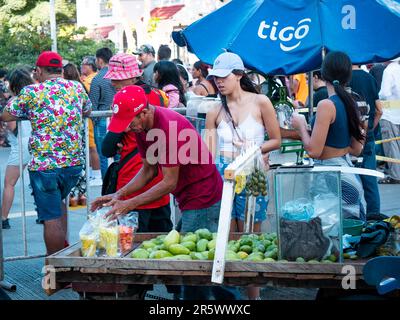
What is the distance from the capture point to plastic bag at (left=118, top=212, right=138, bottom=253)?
458 centimetres

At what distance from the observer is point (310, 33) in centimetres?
668

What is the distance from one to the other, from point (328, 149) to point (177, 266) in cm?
225

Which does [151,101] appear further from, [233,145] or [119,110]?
[119,110]

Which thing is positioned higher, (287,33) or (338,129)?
(287,33)

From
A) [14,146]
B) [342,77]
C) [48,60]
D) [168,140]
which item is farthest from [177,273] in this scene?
[14,146]

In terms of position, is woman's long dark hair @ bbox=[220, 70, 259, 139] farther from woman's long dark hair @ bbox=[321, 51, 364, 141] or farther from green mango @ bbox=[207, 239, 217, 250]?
green mango @ bbox=[207, 239, 217, 250]

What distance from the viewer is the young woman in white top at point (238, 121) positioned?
5.69 m

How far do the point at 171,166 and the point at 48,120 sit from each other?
215 cm

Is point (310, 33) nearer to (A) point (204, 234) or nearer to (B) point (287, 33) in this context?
(B) point (287, 33)

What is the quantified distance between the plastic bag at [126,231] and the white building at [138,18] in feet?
105

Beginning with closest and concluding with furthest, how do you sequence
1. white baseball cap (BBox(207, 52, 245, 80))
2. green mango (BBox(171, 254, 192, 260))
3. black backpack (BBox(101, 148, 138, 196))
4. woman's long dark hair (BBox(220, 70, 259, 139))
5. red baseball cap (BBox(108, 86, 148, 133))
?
green mango (BBox(171, 254, 192, 260)) → red baseball cap (BBox(108, 86, 148, 133)) → white baseball cap (BBox(207, 52, 245, 80)) → woman's long dark hair (BBox(220, 70, 259, 139)) → black backpack (BBox(101, 148, 138, 196))

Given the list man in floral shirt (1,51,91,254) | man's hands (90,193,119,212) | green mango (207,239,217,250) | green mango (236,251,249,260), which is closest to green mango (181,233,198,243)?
green mango (207,239,217,250)

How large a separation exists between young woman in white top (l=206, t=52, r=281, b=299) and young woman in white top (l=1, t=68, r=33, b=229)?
8.84 feet
